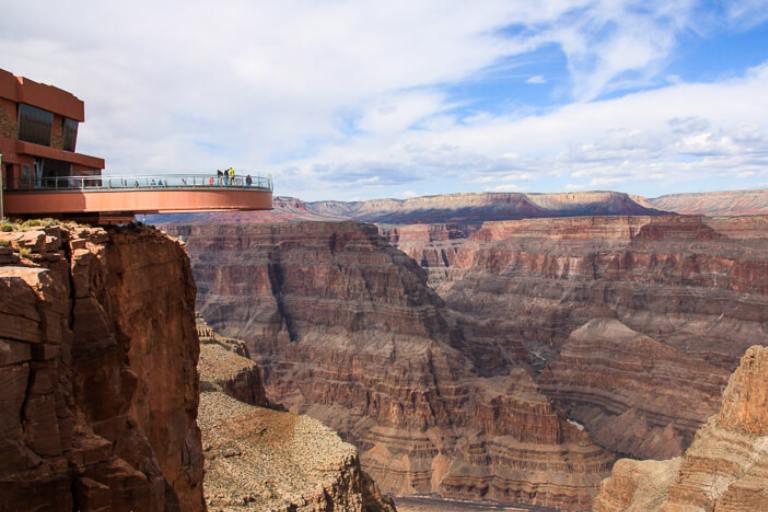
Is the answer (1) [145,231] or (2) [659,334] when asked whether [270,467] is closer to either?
(1) [145,231]

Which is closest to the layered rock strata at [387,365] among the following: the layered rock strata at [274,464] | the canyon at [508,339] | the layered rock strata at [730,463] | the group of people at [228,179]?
the canyon at [508,339]

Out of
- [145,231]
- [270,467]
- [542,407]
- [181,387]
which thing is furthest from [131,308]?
[542,407]

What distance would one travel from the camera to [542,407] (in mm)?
86125

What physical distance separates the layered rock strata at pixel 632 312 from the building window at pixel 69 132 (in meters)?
81.3

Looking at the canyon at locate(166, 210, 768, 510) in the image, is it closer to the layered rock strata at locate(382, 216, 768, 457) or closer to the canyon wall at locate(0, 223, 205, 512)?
the layered rock strata at locate(382, 216, 768, 457)

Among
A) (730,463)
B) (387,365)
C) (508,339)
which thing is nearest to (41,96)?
(730,463)

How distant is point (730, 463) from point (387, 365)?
70787 mm

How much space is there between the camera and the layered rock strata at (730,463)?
1516 inches

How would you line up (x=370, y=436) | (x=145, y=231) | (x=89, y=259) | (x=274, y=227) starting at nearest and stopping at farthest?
(x=89, y=259), (x=145, y=231), (x=370, y=436), (x=274, y=227)

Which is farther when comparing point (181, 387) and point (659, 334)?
point (659, 334)

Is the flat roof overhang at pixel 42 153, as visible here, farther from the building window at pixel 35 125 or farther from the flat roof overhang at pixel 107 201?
the flat roof overhang at pixel 107 201

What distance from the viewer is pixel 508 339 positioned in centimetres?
12925

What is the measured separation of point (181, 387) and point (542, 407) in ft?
224

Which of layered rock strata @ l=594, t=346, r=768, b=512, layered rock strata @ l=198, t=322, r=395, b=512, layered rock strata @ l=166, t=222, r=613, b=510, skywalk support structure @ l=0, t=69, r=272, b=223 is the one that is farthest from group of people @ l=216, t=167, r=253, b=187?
layered rock strata @ l=166, t=222, r=613, b=510
